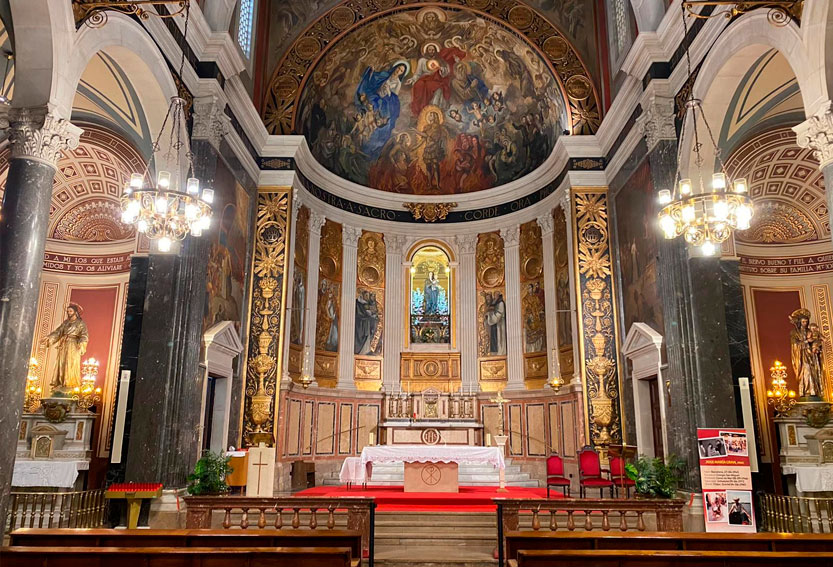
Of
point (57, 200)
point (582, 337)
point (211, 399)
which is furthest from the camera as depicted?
point (57, 200)

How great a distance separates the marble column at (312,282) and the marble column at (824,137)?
42.0 ft

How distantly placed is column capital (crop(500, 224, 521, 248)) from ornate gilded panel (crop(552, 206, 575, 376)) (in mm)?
1702

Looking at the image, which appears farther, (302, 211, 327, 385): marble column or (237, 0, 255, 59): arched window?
(302, 211, 327, 385): marble column

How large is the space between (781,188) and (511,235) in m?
7.25

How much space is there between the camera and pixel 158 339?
11.7 m

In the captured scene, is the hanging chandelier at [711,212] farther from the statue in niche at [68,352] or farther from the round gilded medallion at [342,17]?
the statue in niche at [68,352]

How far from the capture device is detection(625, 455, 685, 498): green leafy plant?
1090 centimetres

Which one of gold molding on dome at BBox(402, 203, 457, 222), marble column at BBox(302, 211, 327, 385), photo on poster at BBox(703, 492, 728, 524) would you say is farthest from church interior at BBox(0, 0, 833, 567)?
gold molding on dome at BBox(402, 203, 457, 222)

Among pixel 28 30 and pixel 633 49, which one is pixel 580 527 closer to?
pixel 633 49

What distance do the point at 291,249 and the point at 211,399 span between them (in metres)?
4.28

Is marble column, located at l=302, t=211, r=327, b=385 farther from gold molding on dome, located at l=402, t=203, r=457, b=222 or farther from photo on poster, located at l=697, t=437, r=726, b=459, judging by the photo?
photo on poster, located at l=697, t=437, r=726, b=459

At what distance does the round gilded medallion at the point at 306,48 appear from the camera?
57.8ft

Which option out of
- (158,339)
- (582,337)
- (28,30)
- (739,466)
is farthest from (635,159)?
(28,30)

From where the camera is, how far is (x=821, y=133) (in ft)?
26.6
